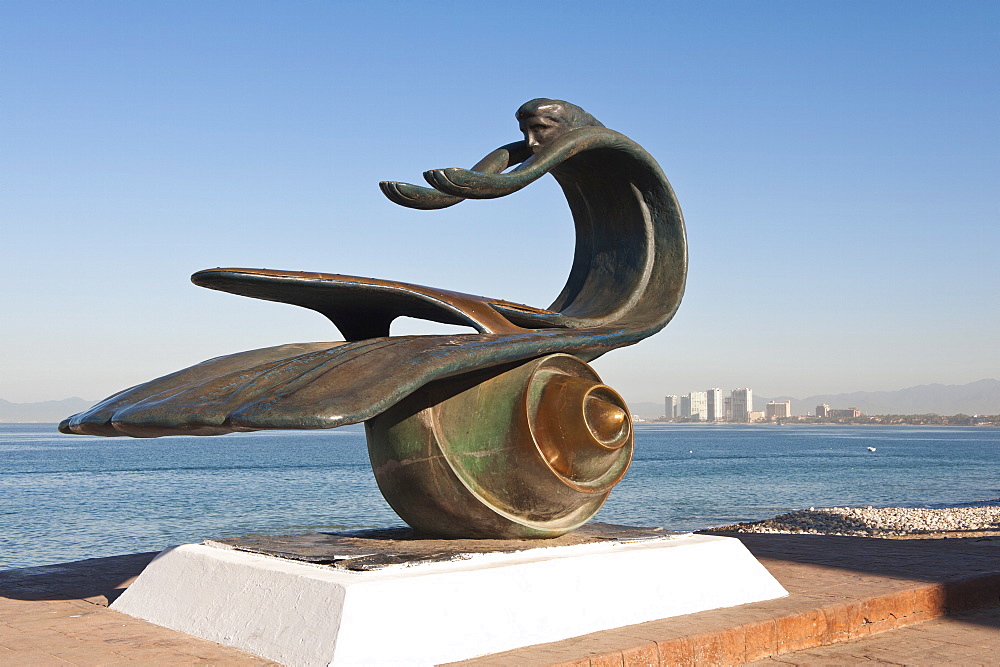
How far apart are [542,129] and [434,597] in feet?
13.2

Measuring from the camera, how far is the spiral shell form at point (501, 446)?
6793mm

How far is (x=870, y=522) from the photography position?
71.5 ft

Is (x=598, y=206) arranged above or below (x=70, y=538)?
above

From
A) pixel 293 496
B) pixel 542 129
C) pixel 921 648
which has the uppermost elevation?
pixel 542 129

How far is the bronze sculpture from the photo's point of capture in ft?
20.7

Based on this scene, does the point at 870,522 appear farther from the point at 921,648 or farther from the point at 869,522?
the point at 921,648

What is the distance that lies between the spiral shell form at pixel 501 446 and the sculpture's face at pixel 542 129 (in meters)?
1.98

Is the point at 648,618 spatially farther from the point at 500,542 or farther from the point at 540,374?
the point at 540,374

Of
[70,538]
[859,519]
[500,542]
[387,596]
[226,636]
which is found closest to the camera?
[387,596]

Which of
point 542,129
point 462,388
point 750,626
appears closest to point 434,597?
point 462,388

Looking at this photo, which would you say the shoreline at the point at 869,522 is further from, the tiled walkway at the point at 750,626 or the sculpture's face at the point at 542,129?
the sculpture's face at the point at 542,129

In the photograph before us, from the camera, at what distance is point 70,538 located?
26344 millimetres

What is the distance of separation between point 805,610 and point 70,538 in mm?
24484

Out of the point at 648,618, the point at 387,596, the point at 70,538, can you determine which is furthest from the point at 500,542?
the point at 70,538
